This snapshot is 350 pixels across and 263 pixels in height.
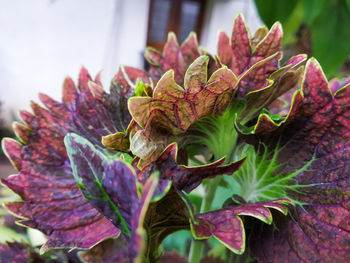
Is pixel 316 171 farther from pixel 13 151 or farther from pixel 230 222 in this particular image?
pixel 13 151

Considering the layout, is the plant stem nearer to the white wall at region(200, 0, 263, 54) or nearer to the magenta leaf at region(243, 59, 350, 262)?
the magenta leaf at region(243, 59, 350, 262)

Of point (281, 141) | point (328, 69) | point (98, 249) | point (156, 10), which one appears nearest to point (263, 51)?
point (281, 141)

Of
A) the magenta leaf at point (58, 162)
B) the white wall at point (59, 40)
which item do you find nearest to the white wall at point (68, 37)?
the white wall at point (59, 40)

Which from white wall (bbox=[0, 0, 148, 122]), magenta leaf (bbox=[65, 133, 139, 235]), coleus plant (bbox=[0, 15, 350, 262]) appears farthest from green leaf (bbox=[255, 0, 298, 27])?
white wall (bbox=[0, 0, 148, 122])

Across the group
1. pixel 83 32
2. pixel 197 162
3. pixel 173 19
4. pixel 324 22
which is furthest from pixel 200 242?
pixel 83 32

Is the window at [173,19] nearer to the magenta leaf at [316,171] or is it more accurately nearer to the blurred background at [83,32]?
the blurred background at [83,32]
